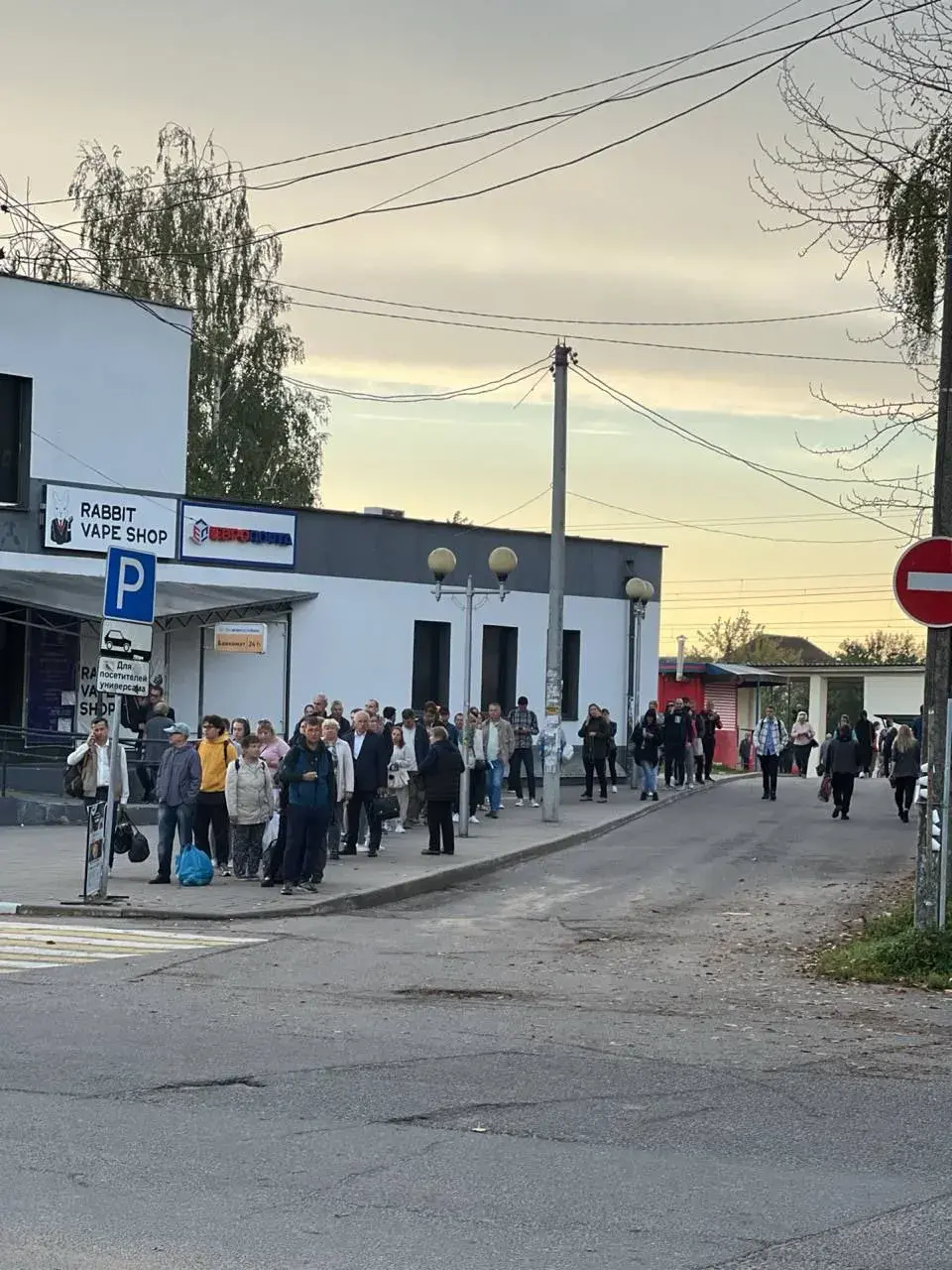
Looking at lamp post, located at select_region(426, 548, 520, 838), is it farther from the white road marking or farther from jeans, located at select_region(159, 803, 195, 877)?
the white road marking

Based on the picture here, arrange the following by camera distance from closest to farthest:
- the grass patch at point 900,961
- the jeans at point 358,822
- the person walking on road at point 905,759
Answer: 1. the grass patch at point 900,961
2. the jeans at point 358,822
3. the person walking on road at point 905,759

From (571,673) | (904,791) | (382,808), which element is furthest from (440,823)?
(571,673)

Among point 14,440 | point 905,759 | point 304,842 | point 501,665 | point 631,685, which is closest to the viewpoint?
point 304,842

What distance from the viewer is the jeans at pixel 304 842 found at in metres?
18.2

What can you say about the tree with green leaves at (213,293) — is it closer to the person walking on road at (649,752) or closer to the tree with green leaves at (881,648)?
the person walking on road at (649,752)

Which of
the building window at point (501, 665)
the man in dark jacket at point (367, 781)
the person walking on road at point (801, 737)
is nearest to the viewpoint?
the man in dark jacket at point (367, 781)

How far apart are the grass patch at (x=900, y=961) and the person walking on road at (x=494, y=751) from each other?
15485mm

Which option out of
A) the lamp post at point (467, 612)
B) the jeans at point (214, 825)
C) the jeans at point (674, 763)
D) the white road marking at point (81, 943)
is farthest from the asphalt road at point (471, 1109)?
the jeans at point (674, 763)

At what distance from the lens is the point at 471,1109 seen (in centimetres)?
822

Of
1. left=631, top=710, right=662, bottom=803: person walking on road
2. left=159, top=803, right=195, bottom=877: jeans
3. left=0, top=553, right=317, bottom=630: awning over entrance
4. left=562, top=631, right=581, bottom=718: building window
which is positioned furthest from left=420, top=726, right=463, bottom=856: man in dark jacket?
left=562, top=631, right=581, bottom=718: building window

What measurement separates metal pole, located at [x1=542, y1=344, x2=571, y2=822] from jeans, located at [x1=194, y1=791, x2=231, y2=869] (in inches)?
346

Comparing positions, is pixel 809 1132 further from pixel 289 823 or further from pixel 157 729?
pixel 157 729

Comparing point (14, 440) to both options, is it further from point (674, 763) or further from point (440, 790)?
point (674, 763)

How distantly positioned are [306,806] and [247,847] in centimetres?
158
